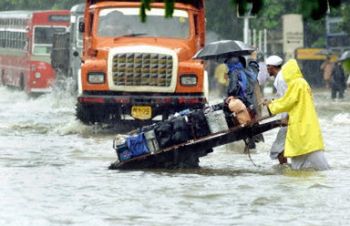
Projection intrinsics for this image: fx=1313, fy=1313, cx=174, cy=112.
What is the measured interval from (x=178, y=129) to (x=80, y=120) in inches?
342

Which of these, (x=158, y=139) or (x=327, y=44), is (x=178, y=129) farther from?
(x=327, y=44)

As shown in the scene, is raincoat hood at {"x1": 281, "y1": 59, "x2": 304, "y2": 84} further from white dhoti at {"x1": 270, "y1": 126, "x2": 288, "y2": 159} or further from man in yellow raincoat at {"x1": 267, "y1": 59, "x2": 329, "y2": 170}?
white dhoti at {"x1": 270, "y1": 126, "x2": 288, "y2": 159}

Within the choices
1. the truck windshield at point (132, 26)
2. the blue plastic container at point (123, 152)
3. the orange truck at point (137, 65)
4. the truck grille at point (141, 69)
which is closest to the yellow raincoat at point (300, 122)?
the blue plastic container at point (123, 152)

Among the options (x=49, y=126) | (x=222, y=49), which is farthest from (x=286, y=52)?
(x=222, y=49)

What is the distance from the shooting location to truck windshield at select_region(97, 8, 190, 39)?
22.3m

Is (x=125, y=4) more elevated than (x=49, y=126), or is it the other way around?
(x=125, y=4)

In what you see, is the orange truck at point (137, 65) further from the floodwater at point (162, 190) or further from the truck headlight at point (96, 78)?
the floodwater at point (162, 190)

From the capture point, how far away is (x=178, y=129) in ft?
49.2

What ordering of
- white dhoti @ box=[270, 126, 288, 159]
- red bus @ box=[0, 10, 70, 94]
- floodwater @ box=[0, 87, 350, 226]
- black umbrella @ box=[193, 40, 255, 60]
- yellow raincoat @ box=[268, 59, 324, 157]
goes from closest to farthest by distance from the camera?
floodwater @ box=[0, 87, 350, 226], yellow raincoat @ box=[268, 59, 324, 157], white dhoti @ box=[270, 126, 288, 159], black umbrella @ box=[193, 40, 255, 60], red bus @ box=[0, 10, 70, 94]

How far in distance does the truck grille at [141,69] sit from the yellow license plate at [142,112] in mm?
461

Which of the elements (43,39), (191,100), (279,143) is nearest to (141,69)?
(191,100)

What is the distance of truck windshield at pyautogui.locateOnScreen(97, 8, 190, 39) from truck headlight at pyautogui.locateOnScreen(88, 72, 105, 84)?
1003 mm

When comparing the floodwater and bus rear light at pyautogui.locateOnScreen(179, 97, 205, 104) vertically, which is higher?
bus rear light at pyautogui.locateOnScreen(179, 97, 205, 104)

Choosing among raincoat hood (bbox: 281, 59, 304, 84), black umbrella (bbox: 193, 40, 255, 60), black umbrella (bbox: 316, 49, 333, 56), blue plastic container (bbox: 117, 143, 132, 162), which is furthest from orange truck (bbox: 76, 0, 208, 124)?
black umbrella (bbox: 316, 49, 333, 56)
